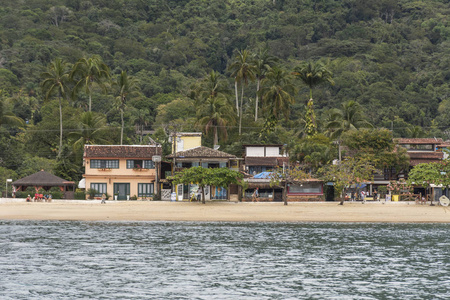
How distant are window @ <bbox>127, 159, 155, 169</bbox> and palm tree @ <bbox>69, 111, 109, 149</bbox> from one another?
39.5 ft

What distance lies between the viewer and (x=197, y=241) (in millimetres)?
41812

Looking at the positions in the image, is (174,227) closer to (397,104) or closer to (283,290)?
(283,290)

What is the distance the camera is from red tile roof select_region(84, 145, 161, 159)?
71625 mm

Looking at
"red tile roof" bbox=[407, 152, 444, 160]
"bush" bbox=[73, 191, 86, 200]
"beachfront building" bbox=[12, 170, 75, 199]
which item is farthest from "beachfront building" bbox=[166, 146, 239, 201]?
"red tile roof" bbox=[407, 152, 444, 160]

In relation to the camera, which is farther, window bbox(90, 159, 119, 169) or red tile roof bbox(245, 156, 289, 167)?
red tile roof bbox(245, 156, 289, 167)

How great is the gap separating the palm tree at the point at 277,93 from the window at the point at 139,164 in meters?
27.1

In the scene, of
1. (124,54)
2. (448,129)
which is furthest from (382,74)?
(124,54)

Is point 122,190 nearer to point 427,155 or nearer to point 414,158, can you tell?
point 414,158

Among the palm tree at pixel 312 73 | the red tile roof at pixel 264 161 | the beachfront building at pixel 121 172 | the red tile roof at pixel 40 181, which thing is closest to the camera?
the red tile roof at pixel 40 181

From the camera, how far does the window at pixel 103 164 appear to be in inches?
2832

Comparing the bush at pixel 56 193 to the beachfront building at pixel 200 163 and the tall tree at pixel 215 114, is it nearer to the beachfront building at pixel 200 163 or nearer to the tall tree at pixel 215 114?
the beachfront building at pixel 200 163

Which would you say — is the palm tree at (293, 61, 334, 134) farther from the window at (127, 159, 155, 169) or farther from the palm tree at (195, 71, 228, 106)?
the window at (127, 159, 155, 169)

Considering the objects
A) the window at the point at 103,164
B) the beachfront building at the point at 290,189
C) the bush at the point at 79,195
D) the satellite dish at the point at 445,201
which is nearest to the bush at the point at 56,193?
the bush at the point at 79,195

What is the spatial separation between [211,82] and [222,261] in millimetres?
65360
